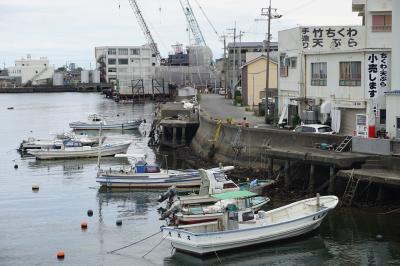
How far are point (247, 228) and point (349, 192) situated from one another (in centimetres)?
736

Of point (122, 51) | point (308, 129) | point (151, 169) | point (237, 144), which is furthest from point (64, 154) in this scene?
point (122, 51)

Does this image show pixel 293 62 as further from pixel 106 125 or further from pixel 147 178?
pixel 106 125

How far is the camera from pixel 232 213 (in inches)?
1094

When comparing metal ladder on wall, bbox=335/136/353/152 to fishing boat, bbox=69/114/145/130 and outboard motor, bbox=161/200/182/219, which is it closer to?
outboard motor, bbox=161/200/182/219

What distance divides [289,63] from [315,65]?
4010 mm

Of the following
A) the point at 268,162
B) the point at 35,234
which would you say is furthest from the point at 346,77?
the point at 35,234

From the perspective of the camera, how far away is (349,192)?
32.3 metres

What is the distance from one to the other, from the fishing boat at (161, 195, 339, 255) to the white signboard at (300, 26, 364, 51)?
47.2ft

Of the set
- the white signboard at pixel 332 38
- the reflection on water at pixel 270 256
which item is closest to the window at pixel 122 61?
the white signboard at pixel 332 38

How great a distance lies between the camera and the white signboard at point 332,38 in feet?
134

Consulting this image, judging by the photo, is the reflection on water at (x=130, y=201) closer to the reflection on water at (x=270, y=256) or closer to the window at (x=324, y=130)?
the reflection on water at (x=270, y=256)

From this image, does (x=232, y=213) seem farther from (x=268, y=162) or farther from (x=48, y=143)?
(x=48, y=143)

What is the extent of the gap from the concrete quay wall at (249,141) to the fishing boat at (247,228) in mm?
7811

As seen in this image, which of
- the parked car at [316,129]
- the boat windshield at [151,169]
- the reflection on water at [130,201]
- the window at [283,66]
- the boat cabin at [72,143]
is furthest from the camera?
the boat cabin at [72,143]
